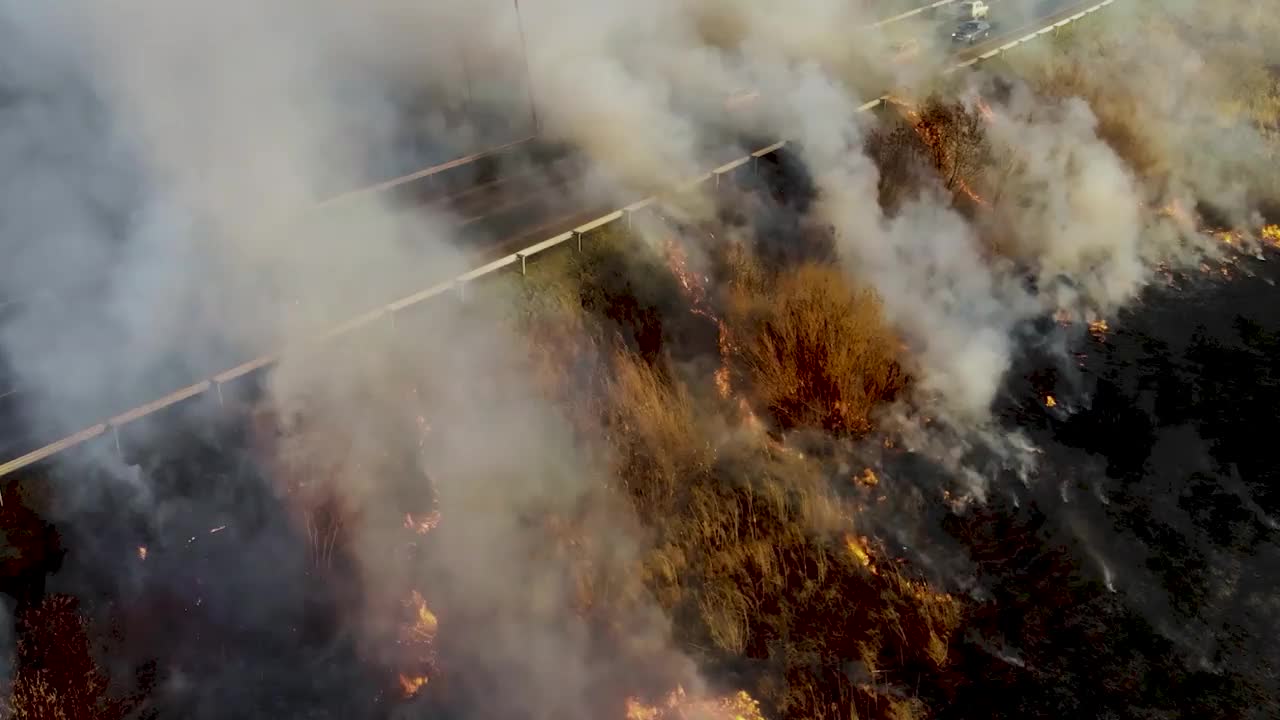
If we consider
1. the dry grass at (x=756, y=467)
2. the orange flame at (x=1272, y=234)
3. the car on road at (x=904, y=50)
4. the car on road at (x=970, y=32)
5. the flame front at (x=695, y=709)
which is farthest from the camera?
the car on road at (x=970, y=32)

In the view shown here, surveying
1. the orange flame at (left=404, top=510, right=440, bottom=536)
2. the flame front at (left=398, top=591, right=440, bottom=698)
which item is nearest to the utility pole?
the orange flame at (left=404, top=510, right=440, bottom=536)

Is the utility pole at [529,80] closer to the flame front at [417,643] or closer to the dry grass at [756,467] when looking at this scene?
the dry grass at [756,467]

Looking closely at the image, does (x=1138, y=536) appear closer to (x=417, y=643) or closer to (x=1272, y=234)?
(x=417, y=643)

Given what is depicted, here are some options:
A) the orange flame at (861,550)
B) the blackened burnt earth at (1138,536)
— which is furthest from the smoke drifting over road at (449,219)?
the orange flame at (861,550)

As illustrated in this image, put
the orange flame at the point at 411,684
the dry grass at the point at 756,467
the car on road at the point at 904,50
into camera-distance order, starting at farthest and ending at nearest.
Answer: the car on road at the point at 904,50, the dry grass at the point at 756,467, the orange flame at the point at 411,684

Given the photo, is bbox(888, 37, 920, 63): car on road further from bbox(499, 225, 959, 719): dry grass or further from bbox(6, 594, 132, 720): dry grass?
bbox(6, 594, 132, 720): dry grass
